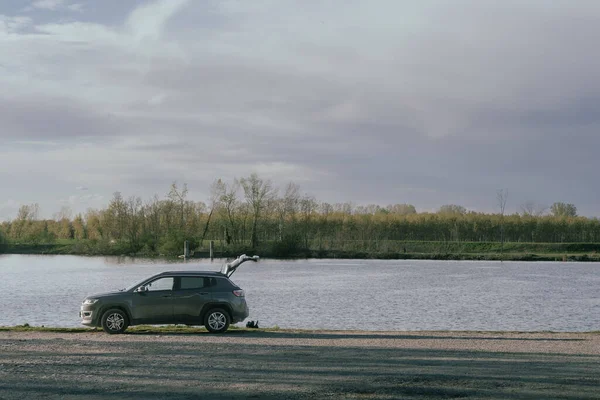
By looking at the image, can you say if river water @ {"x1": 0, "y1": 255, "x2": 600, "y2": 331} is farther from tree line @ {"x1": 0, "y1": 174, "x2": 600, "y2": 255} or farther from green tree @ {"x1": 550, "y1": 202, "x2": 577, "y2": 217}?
green tree @ {"x1": 550, "y1": 202, "x2": 577, "y2": 217}

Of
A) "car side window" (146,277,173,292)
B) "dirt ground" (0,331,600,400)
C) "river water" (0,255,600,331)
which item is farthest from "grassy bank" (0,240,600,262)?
"dirt ground" (0,331,600,400)

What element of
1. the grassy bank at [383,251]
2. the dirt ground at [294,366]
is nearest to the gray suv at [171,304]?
the dirt ground at [294,366]

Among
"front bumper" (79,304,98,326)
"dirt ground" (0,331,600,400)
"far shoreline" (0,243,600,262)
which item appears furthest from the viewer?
"far shoreline" (0,243,600,262)

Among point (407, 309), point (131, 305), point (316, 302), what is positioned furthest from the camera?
point (316, 302)

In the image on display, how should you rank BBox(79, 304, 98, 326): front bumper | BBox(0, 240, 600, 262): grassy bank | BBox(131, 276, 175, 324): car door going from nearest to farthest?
BBox(79, 304, 98, 326): front bumper
BBox(131, 276, 175, 324): car door
BBox(0, 240, 600, 262): grassy bank

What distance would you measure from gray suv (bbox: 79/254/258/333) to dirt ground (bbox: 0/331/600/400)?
573 millimetres

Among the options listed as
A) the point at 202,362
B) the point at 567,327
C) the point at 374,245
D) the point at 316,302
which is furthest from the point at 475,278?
the point at 202,362

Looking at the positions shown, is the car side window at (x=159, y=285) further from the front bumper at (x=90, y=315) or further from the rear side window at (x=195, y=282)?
the front bumper at (x=90, y=315)

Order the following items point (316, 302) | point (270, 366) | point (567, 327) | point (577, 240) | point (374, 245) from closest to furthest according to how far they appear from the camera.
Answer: point (270, 366) < point (567, 327) < point (316, 302) < point (374, 245) < point (577, 240)

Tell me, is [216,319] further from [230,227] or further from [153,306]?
[230,227]

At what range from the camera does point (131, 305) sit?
23.3m

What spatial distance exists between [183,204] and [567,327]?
92.0 meters

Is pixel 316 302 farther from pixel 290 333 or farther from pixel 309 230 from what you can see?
pixel 309 230

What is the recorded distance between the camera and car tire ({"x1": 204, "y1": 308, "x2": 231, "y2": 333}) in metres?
23.5
